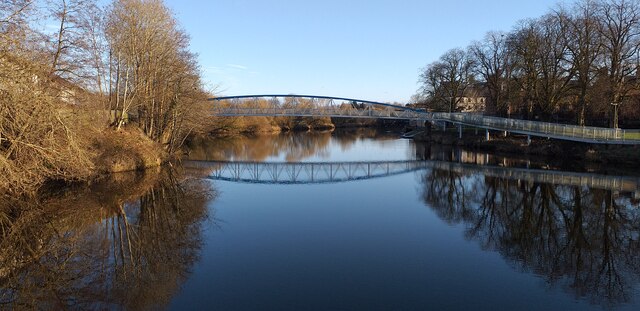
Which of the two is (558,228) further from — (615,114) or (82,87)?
(615,114)

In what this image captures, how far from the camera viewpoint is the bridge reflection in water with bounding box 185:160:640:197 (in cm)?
2320

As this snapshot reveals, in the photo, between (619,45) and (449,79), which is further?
(449,79)

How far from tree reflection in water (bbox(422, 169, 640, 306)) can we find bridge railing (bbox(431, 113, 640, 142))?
1236 cm

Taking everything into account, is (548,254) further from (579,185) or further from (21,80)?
(21,80)

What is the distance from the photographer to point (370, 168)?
3203 centimetres

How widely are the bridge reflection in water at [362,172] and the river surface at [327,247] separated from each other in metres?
0.72

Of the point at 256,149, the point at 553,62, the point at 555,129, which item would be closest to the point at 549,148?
the point at 555,129

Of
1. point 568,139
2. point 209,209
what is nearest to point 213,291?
point 209,209

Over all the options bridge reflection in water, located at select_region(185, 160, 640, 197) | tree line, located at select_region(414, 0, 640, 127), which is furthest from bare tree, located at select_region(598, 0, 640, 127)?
bridge reflection in water, located at select_region(185, 160, 640, 197)

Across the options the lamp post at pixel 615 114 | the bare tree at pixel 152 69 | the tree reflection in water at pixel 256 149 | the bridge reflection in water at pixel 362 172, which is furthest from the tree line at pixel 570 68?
the bare tree at pixel 152 69

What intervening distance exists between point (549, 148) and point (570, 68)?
711 centimetres

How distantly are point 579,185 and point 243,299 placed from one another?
67.1 ft

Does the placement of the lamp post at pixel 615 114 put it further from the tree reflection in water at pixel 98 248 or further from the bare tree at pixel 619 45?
the tree reflection in water at pixel 98 248

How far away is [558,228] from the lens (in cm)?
1386
